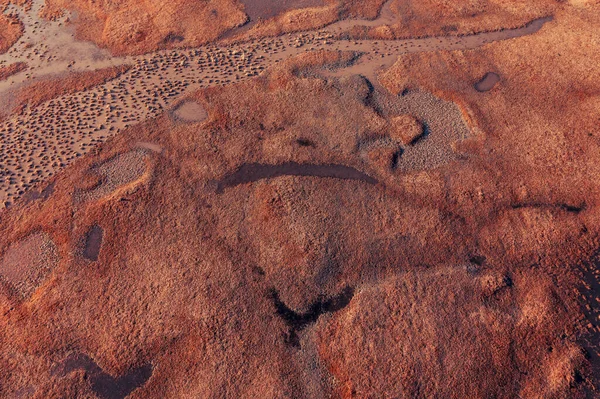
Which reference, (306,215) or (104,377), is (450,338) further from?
(104,377)

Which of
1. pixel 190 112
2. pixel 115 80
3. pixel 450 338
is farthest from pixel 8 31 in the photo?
pixel 450 338

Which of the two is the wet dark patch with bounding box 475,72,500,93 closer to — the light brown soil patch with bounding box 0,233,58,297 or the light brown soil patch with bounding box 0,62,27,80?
the light brown soil patch with bounding box 0,233,58,297

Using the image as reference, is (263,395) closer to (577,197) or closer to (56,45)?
(577,197)

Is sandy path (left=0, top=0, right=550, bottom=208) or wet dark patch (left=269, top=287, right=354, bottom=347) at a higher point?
sandy path (left=0, top=0, right=550, bottom=208)

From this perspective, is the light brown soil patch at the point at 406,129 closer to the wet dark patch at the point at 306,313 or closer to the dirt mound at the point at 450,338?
the dirt mound at the point at 450,338

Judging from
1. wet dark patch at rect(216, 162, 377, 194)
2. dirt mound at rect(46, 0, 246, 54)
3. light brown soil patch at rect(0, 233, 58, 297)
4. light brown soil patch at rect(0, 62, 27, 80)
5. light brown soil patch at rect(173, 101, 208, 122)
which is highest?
dirt mound at rect(46, 0, 246, 54)

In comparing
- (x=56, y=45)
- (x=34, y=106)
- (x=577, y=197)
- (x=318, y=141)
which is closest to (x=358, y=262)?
(x=318, y=141)

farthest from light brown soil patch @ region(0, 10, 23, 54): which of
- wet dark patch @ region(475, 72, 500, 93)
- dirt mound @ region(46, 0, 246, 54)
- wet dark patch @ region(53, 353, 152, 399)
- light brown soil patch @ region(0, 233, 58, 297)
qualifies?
wet dark patch @ region(475, 72, 500, 93)

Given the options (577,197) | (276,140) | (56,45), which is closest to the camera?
(577,197)
